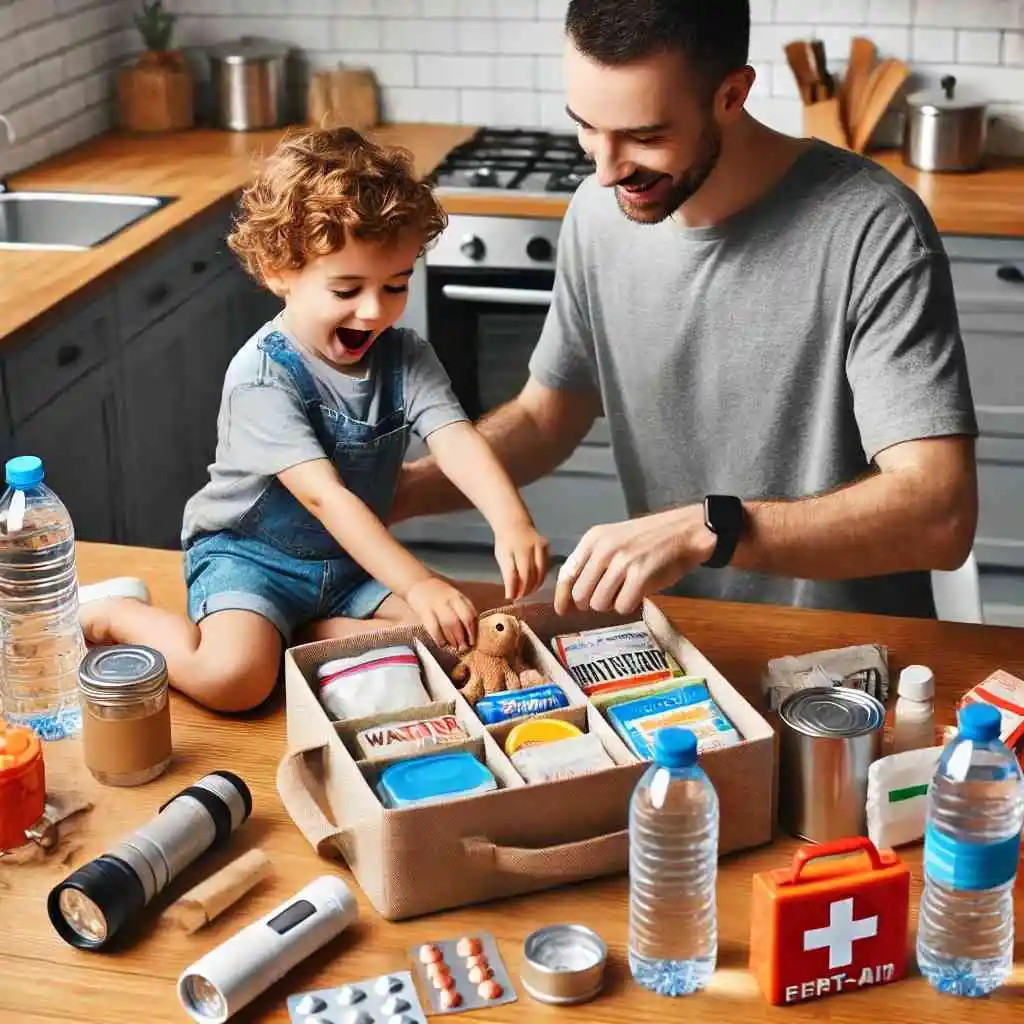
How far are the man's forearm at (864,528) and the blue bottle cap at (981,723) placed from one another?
2.35 feet

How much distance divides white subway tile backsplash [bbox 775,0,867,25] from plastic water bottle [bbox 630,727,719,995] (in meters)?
3.33

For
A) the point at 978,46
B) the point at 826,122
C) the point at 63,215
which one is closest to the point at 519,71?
the point at 826,122

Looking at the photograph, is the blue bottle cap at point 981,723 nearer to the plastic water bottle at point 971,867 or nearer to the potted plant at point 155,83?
the plastic water bottle at point 971,867

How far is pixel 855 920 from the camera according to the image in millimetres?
1232

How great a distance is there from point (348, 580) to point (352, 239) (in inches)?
15.7

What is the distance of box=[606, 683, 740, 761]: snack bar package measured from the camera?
1.42 metres

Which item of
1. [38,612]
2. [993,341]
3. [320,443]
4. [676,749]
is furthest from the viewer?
[993,341]

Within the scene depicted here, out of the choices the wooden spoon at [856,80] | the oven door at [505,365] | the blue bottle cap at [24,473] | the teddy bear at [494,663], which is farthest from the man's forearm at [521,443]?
the wooden spoon at [856,80]

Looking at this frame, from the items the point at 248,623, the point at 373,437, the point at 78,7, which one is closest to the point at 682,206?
the point at 373,437

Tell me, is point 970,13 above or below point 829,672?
above

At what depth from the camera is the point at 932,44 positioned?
13.5 feet

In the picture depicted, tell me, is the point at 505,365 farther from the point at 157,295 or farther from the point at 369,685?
the point at 369,685

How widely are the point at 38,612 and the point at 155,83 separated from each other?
9.68 ft

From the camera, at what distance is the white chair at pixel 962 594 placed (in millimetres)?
2180
